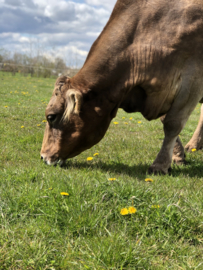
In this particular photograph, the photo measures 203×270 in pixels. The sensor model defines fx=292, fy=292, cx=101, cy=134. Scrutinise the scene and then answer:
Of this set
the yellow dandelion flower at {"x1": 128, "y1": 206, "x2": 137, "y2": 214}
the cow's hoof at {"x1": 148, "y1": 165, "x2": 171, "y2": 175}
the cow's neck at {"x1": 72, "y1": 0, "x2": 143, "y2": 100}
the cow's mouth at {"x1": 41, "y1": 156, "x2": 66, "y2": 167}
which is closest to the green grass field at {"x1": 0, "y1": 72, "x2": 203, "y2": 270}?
the yellow dandelion flower at {"x1": 128, "y1": 206, "x2": 137, "y2": 214}

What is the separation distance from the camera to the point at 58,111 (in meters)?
3.82

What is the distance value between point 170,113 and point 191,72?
597 mm

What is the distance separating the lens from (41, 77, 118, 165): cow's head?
3.74m

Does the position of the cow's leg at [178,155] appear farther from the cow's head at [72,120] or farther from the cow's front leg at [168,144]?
the cow's head at [72,120]

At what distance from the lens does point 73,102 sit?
3689 mm

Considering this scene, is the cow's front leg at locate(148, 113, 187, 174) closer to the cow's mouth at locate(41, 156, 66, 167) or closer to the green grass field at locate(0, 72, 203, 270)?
the green grass field at locate(0, 72, 203, 270)

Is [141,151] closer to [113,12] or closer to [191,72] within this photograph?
[191,72]

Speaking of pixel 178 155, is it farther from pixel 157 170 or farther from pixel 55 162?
pixel 55 162

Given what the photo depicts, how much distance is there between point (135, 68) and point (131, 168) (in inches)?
54.8

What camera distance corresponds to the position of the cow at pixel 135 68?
3.72 metres

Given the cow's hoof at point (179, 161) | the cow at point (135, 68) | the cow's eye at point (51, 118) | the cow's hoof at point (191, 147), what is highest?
the cow at point (135, 68)

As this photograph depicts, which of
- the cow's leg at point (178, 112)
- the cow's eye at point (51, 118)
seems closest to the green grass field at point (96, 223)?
the cow's leg at point (178, 112)

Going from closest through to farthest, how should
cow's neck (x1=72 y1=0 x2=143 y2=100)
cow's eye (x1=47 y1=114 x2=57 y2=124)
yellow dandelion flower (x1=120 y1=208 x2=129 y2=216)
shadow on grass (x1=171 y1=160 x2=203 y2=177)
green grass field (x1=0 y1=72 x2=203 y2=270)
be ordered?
1. green grass field (x1=0 y1=72 x2=203 y2=270)
2. yellow dandelion flower (x1=120 y1=208 x2=129 y2=216)
3. cow's neck (x1=72 y1=0 x2=143 y2=100)
4. cow's eye (x1=47 y1=114 x2=57 y2=124)
5. shadow on grass (x1=171 y1=160 x2=203 y2=177)

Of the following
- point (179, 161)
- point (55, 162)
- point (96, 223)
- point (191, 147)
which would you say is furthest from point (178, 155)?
point (96, 223)
